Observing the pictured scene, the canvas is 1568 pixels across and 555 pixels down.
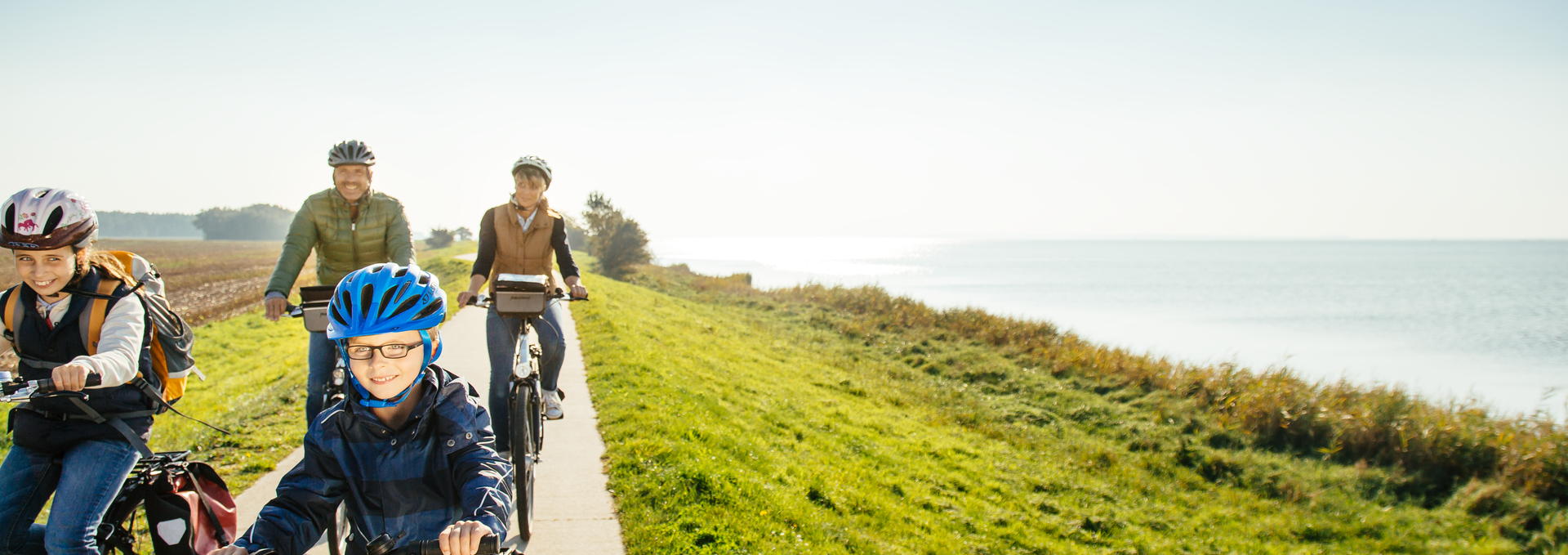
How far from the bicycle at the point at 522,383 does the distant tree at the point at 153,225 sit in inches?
6297

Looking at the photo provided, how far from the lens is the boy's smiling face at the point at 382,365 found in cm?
206

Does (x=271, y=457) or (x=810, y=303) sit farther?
(x=810, y=303)

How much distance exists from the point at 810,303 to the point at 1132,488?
20872 mm

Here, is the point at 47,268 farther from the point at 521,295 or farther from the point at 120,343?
the point at 521,295

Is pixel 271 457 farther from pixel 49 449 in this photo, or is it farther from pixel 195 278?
pixel 195 278

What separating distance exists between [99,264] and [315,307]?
37.1 inches

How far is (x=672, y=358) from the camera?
39.1 ft

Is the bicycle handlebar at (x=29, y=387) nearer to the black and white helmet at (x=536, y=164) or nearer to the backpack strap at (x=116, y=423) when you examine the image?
the backpack strap at (x=116, y=423)

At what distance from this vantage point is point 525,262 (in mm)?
4789

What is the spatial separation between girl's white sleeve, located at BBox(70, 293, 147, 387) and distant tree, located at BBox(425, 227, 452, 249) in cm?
9841

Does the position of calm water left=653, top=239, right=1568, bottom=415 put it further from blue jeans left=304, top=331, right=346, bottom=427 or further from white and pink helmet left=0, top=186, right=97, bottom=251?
white and pink helmet left=0, top=186, right=97, bottom=251

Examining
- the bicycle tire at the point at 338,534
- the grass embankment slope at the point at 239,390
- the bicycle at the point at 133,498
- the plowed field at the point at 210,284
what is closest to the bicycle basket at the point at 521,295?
the bicycle tire at the point at 338,534

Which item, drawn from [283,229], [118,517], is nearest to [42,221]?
[118,517]

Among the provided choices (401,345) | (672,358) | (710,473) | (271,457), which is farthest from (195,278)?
(401,345)
